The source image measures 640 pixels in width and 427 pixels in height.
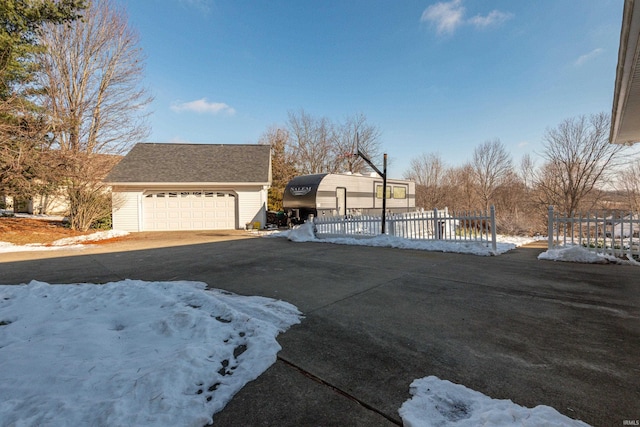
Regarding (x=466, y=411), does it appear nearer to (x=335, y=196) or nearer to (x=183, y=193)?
(x=335, y=196)

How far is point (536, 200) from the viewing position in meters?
23.0

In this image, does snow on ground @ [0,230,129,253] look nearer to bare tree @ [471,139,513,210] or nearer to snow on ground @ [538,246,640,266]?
snow on ground @ [538,246,640,266]

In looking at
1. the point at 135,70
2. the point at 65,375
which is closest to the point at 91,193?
the point at 135,70

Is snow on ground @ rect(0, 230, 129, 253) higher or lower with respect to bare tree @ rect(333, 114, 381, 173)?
lower

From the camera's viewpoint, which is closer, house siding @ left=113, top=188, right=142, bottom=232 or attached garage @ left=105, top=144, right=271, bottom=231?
house siding @ left=113, top=188, right=142, bottom=232

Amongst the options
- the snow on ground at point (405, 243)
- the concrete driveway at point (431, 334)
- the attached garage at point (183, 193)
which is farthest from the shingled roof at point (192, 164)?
the concrete driveway at point (431, 334)

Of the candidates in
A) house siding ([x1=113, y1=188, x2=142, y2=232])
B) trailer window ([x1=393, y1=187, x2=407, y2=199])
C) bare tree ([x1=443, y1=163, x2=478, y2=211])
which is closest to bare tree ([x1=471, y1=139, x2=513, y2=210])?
bare tree ([x1=443, y1=163, x2=478, y2=211])

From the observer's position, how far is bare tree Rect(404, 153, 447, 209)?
111ft

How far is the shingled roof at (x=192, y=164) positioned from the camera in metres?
16.0

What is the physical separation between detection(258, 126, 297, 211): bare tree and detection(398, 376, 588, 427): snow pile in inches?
942

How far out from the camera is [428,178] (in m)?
35.4

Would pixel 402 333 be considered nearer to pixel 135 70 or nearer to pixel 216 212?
pixel 216 212

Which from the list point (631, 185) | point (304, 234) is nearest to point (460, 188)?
point (631, 185)

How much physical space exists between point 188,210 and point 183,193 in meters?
1.01
